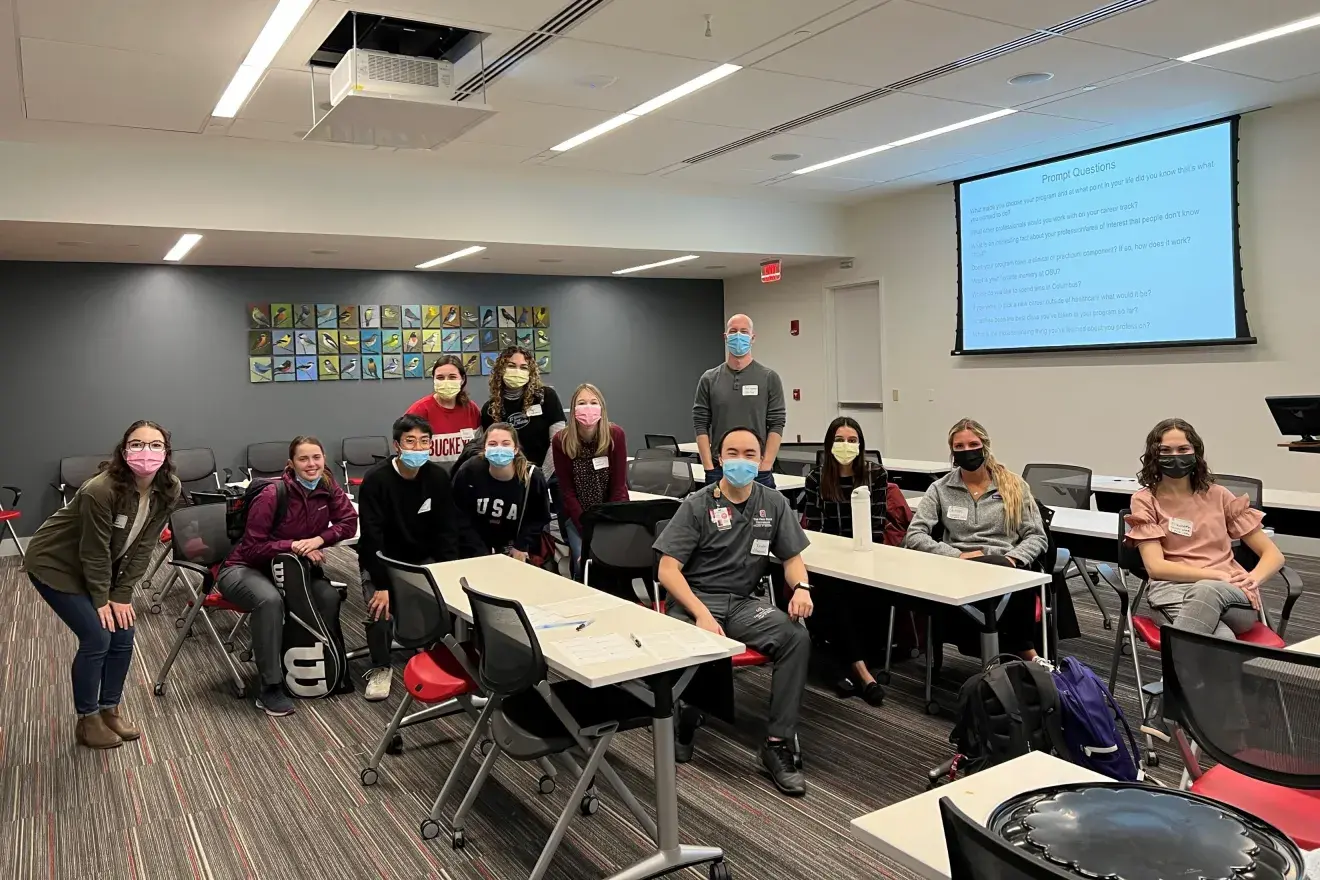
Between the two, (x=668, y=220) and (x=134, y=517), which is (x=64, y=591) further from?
(x=668, y=220)

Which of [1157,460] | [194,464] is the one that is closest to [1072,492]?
[1157,460]

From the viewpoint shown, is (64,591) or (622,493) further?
(622,493)

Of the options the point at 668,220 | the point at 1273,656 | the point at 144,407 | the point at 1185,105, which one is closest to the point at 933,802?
the point at 1273,656

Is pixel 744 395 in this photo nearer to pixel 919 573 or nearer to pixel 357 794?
pixel 919 573

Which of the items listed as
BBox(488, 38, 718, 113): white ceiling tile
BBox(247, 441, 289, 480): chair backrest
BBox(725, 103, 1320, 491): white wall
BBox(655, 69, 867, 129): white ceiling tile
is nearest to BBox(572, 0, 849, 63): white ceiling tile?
BBox(488, 38, 718, 113): white ceiling tile

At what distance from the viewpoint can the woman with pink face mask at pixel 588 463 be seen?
4.96m

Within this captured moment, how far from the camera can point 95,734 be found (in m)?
4.03

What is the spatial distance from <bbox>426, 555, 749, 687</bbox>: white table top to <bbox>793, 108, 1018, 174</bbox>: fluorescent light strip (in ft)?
15.7

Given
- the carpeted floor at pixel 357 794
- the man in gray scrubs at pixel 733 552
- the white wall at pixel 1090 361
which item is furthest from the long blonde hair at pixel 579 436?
the white wall at pixel 1090 361

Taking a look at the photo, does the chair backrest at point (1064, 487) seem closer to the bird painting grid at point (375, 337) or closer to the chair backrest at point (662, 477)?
the chair backrest at point (662, 477)

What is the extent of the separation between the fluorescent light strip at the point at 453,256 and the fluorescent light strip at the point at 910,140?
9.84ft

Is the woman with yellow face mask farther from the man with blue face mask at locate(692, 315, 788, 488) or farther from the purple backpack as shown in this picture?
the purple backpack

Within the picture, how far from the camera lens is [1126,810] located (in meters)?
1.41

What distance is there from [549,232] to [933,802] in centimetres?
749
